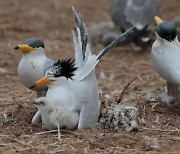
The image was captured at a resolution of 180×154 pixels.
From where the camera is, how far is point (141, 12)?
324 inches

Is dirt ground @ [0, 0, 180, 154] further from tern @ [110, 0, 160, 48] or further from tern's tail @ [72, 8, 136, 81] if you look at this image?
tern's tail @ [72, 8, 136, 81]

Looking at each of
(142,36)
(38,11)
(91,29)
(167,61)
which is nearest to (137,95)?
(167,61)

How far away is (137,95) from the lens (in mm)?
5855

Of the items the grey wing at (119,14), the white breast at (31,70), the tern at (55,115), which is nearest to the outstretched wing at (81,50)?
the white breast at (31,70)

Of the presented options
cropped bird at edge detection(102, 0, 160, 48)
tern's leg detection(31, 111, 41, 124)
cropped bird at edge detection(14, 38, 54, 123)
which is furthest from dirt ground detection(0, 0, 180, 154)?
cropped bird at edge detection(14, 38, 54, 123)

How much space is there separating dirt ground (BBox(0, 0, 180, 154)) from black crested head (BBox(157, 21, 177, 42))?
59cm

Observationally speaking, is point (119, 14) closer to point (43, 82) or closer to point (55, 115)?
point (43, 82)

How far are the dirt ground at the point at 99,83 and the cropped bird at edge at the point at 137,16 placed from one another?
17 cm

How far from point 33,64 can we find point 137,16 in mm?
3524

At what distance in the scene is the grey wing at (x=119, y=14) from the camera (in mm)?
8422

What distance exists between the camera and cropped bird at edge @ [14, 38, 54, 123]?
16.0 feet

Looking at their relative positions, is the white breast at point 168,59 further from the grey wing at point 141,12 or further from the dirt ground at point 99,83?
the grey wing at point 141,12

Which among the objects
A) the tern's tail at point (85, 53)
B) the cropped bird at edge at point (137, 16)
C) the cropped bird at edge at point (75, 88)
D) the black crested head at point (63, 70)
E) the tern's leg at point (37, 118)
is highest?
the cropped bird at edge at point (137, 16)

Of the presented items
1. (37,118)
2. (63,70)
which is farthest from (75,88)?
(37,118)
